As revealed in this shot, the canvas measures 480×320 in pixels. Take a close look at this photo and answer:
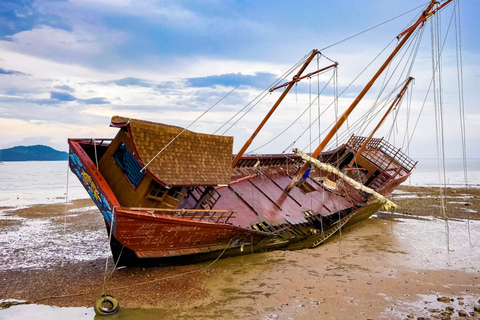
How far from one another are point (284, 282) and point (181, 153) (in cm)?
498

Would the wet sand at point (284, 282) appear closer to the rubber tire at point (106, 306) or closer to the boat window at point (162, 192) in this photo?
the rubber tire at point (106, 306)

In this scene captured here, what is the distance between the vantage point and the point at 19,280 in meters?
10.8

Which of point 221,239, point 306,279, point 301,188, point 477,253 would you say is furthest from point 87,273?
point 477,253

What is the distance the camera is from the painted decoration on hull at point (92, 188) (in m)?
9.79

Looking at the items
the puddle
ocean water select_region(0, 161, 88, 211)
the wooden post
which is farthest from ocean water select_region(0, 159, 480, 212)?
the wooden post

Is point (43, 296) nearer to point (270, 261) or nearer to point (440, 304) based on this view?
point (270, 261)

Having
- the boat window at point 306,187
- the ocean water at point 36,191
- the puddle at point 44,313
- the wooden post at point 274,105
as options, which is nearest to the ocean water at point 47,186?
the ocean water at point 36,191

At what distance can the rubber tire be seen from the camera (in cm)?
804

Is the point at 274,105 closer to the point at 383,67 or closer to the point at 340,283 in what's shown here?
the point at 383,67

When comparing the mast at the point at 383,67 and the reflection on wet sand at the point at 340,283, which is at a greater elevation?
the mast at the point at 383,67

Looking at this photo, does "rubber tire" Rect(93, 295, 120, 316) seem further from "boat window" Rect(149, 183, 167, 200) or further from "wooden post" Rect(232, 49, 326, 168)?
"wooden post" Rect(232, 49, 326, 168)

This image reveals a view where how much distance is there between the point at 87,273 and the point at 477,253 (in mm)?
14689

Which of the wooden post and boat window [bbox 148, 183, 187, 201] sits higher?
the wooden post

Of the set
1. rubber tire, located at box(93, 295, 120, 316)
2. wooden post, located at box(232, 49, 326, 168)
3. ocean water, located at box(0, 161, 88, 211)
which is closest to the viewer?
rubber tire, located at box(93, 295, 120, 316)
